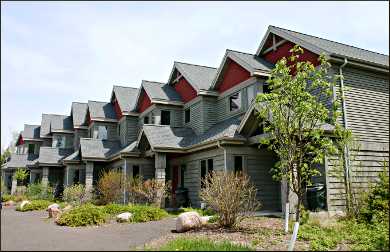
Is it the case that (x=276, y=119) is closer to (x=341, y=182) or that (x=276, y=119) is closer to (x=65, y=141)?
(x=341, y=182)

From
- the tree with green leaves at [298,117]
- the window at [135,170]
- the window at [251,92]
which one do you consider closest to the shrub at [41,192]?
the window at [135,170]

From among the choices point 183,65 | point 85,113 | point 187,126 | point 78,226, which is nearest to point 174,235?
point 78,226

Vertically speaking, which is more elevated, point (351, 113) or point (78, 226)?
point (351, 113)

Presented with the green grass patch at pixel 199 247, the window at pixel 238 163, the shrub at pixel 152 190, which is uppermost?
the window at pixel 238 163

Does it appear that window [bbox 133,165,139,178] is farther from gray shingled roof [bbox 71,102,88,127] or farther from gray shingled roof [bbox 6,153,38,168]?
gray shingled roof [bbox 6,153,38,168]

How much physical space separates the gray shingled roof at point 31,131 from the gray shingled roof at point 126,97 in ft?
61.1

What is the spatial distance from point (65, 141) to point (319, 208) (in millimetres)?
32372

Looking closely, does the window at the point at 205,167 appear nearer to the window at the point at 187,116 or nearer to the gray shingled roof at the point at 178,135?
the gray shingled roof at the point at 178,135

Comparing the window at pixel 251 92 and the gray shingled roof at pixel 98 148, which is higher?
the window at pixel 251 92

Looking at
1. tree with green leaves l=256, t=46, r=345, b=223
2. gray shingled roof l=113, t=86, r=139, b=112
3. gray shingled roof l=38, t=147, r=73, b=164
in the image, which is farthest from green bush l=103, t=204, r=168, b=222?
gray shingled roof l=38, t=147, r=73, b=164

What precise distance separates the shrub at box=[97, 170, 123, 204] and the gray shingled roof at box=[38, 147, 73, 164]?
48.5ft

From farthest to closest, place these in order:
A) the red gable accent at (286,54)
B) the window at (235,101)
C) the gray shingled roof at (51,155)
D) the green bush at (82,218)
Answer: the gray shingled roof at (51,155) < the window at (235,101) < the red gable accent at (286,54) < the green bush at (82,218)

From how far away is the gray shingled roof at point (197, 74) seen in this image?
22.1 metres

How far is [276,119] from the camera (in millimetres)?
10656
